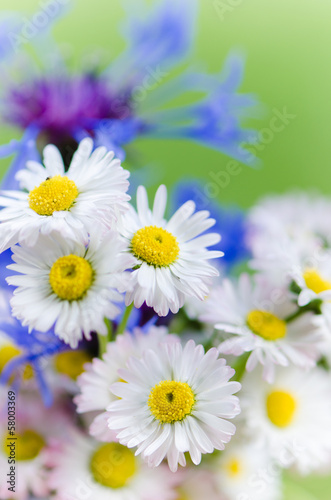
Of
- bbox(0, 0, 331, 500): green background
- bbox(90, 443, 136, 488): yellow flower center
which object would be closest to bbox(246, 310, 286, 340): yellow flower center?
bbox(90, 443, 136, 488): yellow flower center

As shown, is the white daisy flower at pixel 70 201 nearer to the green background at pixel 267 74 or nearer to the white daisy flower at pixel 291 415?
the white daisy flower at pixel 291 415

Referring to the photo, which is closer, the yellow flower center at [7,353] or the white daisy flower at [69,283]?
the white daisy flower at [69,283]

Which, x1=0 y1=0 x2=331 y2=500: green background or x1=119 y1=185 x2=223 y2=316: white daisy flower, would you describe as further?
x1=0 y1=0 x2=331 y2=500: green background

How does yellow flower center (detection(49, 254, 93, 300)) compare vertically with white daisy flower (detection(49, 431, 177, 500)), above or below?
above

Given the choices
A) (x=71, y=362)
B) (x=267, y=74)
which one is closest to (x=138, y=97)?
(x=71, y=362)

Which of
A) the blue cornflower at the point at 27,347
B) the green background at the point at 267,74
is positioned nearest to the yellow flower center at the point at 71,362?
the blue cornflower at the point at 27,347

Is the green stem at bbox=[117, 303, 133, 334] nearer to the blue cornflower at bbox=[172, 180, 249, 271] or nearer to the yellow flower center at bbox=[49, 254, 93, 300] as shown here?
the yellow flower center at bbox=[49, 254, 93, 300]

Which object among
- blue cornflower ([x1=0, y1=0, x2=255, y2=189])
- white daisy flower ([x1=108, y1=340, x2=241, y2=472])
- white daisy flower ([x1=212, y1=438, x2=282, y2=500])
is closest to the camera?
white daisy flower ([x1=108, y1=340, x2=241, y2=472])

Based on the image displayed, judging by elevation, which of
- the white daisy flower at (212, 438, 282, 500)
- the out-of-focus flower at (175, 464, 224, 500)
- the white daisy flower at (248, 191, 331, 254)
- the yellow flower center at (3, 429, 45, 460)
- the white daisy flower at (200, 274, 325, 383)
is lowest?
the white daisy flower at (212, 438, 282, 500)

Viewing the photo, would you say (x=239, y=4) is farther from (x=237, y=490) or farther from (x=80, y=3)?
(x=237, y=490)

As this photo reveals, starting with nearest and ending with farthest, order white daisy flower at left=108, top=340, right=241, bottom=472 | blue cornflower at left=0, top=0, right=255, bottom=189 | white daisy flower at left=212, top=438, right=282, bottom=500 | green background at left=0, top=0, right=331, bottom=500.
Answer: white daisy flower at left=108, top=340, right=241, bottom=472, white daisy flower at left=212, top=438, right=282, bottom=500, blue cornflower at left=0, top=0, right=255, bottom=189, green background at left=0, top=0, right=331, bottom=500
